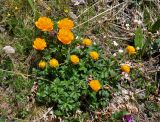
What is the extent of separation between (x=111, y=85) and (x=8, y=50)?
29.4 inches

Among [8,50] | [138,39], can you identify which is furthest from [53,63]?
[138,39]

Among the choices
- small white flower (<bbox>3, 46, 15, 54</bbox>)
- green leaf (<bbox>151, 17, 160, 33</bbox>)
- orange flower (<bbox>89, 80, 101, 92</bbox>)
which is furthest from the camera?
green leaf (<bbox>151, 17, 160, 33</bbox>)

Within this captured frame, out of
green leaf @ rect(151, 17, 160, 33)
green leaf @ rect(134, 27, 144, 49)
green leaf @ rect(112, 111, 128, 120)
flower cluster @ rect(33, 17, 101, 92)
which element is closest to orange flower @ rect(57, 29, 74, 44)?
flower cluster @ rect(33, 17, 101, 92)

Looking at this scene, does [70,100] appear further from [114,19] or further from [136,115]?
[114,19]

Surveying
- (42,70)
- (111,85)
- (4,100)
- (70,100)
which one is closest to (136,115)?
(111,85)

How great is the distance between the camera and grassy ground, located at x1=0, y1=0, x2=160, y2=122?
111 inches

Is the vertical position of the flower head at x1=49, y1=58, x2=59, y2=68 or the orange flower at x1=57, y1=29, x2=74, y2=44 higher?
the orange flower at x1=57, y1=29, x2=74, y2=44

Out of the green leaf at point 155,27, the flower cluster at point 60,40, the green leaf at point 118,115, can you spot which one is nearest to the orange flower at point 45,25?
the flower cluster at point 60,40

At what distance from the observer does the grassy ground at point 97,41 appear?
282 centimetres

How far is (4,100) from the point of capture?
2795 millimetres

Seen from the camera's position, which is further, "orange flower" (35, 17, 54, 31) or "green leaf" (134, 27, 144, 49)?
"green leaf" (134, 27, 144, 49)

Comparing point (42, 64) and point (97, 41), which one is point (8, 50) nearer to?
point (42, 64)

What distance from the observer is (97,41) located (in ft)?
10.6

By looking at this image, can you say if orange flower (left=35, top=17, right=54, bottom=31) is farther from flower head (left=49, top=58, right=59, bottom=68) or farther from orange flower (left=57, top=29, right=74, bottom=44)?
flower head (left=49, top=58, right=59, bottom=68)
